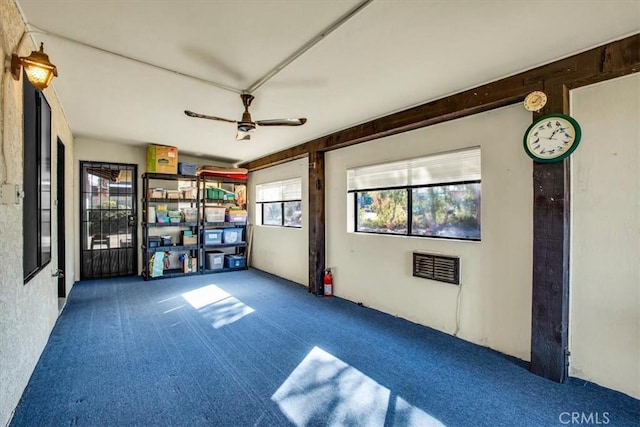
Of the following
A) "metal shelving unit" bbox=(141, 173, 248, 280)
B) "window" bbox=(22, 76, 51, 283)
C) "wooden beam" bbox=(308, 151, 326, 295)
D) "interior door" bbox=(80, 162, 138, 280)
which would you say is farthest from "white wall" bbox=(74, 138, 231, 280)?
"wooden beam" bbox=(308, 151, 326, 295)

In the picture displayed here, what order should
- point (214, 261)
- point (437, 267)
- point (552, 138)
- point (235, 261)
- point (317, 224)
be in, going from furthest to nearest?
point (235, 261)
point (214, 261)
point (317, 224)
point (437, 267)
point (552, 138)

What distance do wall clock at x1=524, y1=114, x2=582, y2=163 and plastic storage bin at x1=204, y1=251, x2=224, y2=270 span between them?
5.84 meters

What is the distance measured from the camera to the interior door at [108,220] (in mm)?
5797

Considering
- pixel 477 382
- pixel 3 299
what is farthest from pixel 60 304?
pixel 477 382

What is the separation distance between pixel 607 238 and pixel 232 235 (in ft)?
20.6

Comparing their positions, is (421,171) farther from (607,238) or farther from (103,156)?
(103,156)

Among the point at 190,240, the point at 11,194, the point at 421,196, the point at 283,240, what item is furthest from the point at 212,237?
the point at 11,194

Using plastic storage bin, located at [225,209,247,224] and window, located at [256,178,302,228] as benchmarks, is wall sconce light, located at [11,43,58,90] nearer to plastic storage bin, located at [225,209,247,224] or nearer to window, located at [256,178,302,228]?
window, located at [256,178,302,228]

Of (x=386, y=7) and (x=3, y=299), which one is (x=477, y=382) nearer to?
(x=386, y=7)

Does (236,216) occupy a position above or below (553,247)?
above

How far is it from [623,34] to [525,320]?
7.52 ft

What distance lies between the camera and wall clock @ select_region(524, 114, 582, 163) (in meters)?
2.34

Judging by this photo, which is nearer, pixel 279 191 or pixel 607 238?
pixel 607 238

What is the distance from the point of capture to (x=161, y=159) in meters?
5.91
